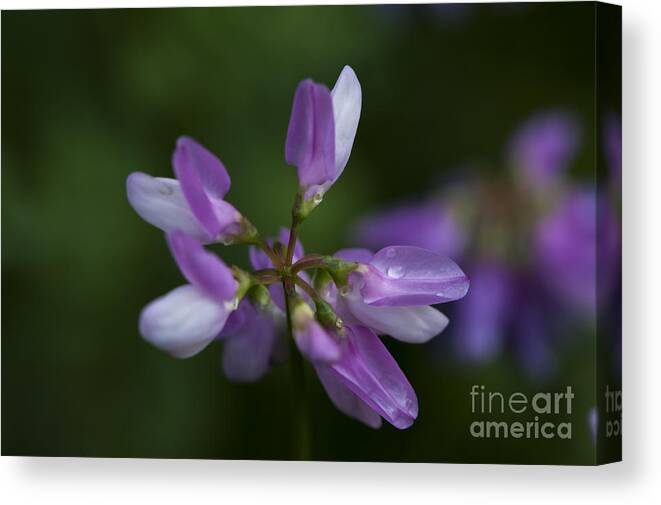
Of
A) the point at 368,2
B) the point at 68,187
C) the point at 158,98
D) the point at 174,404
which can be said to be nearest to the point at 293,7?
the point at 368,2

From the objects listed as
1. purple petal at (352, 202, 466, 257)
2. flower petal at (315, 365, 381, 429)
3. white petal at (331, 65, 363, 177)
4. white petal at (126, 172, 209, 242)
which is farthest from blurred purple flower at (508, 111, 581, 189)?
white petal at (126, 172, 209, 242)

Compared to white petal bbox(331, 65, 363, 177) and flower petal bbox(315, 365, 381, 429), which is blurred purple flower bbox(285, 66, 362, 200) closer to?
white petal bbox(331, 65, 363, 177)

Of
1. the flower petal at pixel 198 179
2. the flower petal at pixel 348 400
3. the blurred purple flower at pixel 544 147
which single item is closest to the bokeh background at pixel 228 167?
the blurred purple flower at pixel 544 147

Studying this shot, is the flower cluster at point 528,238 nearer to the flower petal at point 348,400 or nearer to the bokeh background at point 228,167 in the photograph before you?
the bokeh background at point 228,167

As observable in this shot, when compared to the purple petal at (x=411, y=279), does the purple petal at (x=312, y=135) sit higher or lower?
higher

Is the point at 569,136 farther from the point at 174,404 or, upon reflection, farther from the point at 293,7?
the point at 174,404

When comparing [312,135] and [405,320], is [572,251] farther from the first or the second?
[312,135]

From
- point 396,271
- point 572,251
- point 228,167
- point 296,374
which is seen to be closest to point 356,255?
point 396,271
